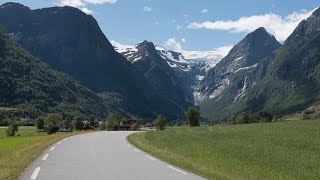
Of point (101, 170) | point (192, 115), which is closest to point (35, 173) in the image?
point (101, 170)

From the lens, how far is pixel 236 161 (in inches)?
961

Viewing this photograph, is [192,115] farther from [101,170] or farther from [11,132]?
[101,170]

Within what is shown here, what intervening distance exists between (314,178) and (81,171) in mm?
9433

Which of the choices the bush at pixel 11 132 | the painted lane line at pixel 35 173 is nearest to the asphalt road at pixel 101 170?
the painted lane line at pixel 35 173

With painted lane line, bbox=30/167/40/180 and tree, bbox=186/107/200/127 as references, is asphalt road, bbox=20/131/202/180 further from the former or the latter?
tree, bbox=186/107/200/127

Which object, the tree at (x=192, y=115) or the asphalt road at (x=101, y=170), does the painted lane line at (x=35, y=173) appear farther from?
the tree at (x=192, y=115)

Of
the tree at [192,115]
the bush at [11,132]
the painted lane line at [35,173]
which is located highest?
the tree at [192,115]

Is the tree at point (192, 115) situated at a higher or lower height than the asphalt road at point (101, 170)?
higher

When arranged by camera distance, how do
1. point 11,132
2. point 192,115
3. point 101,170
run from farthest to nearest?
1. point 192,115
2. point 11,132
3. point 101,170

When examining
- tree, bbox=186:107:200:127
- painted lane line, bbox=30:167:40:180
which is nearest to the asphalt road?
painted lane line, bbox=30:167:40:180

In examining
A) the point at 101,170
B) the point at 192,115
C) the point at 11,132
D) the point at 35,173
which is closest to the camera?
the point at 35,173

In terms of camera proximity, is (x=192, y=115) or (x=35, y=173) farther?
(x=192, y=115)

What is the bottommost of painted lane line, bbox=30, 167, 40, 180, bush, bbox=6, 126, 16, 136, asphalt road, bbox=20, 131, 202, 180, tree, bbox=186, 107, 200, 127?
asphalt road, bbox=20, 131, 202, 180

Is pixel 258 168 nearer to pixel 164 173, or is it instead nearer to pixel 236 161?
pixel 236 161
